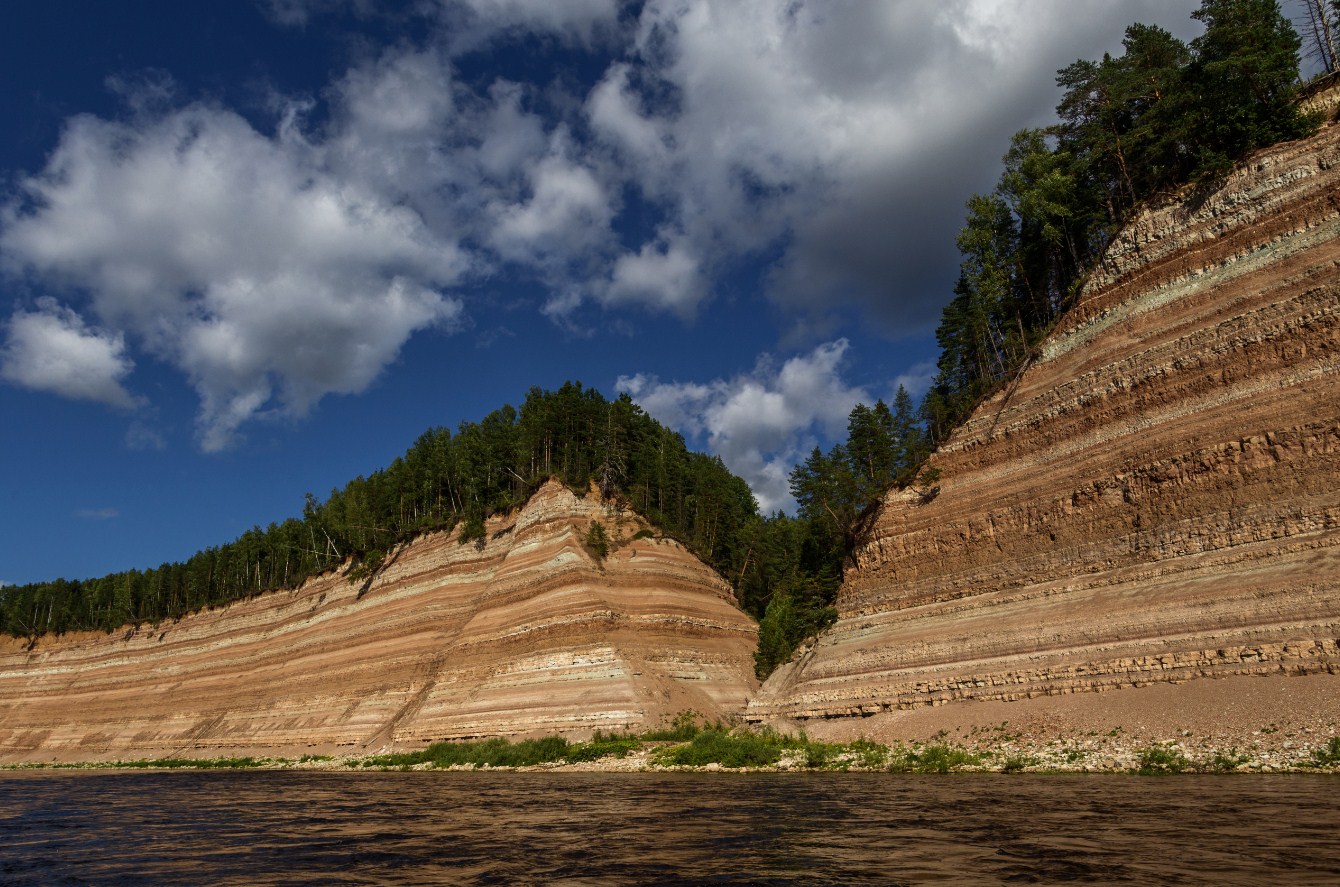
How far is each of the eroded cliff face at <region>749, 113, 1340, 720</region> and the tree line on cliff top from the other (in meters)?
2.94

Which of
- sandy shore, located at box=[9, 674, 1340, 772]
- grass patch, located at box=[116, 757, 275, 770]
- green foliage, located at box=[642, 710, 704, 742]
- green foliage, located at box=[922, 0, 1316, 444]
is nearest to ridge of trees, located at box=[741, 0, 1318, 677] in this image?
green foliage, located at box=[922, 0, 1316, 444]

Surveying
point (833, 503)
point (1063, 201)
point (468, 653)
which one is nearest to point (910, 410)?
point (833, 503)

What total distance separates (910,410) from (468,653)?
32.4 metres

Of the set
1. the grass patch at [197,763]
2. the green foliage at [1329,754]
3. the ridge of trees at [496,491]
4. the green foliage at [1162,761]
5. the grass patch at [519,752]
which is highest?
the ridge of trees at [496,491]

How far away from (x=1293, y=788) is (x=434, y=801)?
22.4 metres

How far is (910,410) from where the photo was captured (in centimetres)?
4550

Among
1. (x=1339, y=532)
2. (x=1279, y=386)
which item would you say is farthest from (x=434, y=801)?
(x=1279, y=386)

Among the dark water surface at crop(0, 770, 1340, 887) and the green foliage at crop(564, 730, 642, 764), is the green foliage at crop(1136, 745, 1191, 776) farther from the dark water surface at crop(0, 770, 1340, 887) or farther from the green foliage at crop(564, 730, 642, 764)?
the green foliage at crop(564, 730, 642, 764)

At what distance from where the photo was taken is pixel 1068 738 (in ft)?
80.0

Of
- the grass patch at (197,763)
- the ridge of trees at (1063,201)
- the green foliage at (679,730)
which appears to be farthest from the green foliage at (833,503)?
the grass patch at (197,763)

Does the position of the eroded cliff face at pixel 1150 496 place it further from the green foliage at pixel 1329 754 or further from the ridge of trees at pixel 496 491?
the ridge of trees at pixel 496 491

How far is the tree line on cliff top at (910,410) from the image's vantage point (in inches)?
1318

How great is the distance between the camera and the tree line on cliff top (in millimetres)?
33469

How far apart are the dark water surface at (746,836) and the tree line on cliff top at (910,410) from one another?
22.7 meters
